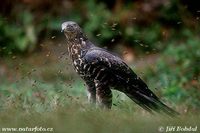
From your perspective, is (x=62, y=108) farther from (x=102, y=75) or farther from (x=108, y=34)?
(x=108, y=34)

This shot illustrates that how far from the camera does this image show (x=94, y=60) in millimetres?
7520

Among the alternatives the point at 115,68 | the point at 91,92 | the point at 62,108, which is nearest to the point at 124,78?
the point at 115,68

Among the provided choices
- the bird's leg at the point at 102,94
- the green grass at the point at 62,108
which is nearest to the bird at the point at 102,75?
the bird's leg at the point at 102,94

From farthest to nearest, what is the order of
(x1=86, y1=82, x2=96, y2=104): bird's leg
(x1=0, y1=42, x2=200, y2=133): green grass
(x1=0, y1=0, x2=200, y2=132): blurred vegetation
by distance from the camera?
(x1=0, y1=0, x2=200, y2=132): blurred vegetation, (x1=86, y1=82, x2=96, y2=104): bird's leg, (x1=0, y1=42, x2=200, y2=133): green grass

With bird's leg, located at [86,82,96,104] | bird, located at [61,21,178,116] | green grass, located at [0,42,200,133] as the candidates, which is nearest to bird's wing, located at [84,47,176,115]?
bird, located at [61,21,178,116]

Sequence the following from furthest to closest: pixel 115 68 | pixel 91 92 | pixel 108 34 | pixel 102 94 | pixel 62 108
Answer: pixel 108 34, pixel 91 92, pixel 115 68, pixel 102 94, pixel 62 108

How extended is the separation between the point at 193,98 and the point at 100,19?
3.78 metres

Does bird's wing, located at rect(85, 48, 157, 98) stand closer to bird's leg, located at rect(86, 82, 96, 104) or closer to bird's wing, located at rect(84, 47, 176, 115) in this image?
bird's wing, located at rect(84, 47, 176, 115)

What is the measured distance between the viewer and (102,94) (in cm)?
752

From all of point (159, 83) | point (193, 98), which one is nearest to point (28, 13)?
point (159, 83)

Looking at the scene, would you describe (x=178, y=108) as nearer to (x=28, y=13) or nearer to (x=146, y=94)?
(x=146, y=94)

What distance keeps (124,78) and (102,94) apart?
295mm

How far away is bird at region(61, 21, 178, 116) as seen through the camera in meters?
7.52

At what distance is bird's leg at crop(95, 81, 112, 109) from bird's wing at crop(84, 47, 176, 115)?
14 centimetres
